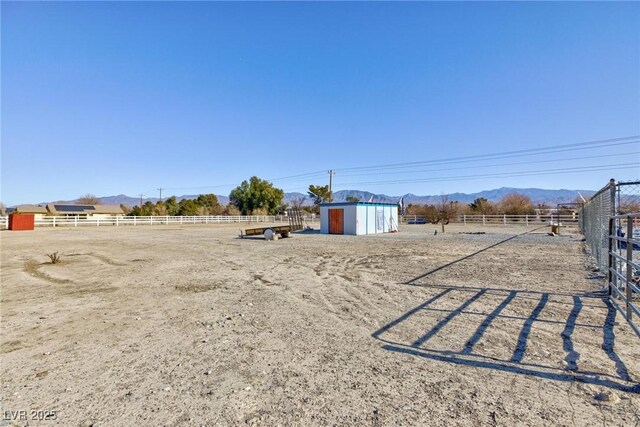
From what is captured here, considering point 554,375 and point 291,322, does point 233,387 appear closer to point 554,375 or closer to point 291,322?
point 291,322

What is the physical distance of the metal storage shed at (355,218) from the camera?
2345 cm

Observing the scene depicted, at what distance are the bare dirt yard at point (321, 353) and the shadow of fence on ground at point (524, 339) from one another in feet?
0.08

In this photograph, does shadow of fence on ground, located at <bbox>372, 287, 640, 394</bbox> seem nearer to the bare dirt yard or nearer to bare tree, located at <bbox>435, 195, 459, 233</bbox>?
the bare dirt yard

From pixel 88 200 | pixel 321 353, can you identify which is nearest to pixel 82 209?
pixel 88 200

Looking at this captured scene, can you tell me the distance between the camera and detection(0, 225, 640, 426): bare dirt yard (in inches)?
103

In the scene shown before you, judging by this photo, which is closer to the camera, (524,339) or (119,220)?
(524,339)

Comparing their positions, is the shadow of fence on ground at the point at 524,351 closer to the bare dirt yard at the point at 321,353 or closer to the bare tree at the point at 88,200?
the bare dirt yard at the point at 321,353

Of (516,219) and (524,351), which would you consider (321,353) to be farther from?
(516,219)

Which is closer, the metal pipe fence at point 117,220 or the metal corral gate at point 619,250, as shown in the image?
the metal corral gate at point 619,250

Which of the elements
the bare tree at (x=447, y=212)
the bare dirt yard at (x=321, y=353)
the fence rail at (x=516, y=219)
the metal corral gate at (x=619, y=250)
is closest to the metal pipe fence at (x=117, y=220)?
the bare tree at (x=447, y=212)

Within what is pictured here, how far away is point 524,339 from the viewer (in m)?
3.97

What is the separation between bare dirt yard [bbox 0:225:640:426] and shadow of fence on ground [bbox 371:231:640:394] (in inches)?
0.9

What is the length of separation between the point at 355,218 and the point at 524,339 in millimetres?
19312

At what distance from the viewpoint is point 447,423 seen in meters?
2.43
